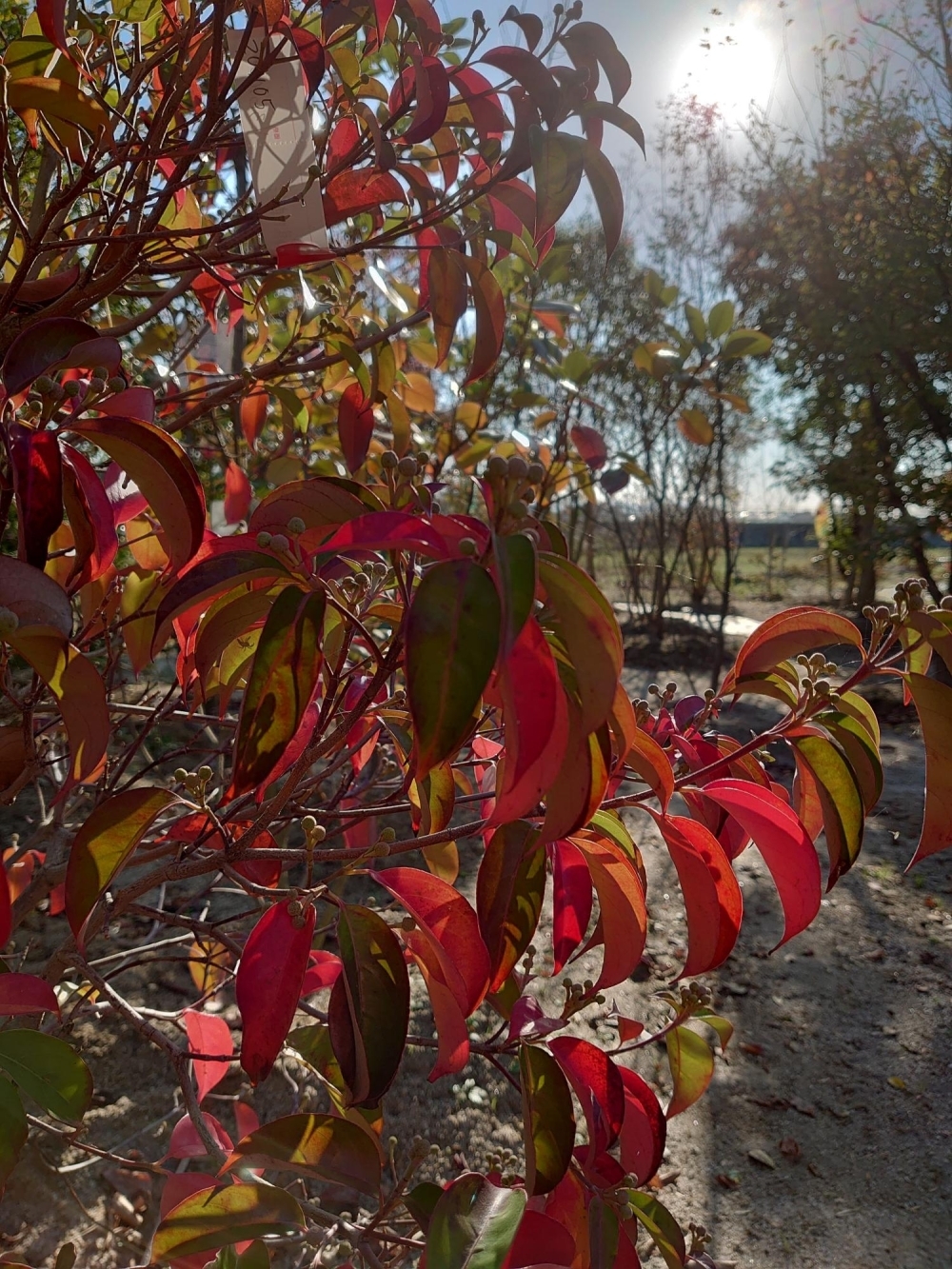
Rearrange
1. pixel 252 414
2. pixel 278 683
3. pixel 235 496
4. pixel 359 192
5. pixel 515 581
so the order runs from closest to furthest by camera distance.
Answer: pixel 515 581, pixel 278 683, pixel 359 192, pixel 235 496, pixel 252 414

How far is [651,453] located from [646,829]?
13.7 ft

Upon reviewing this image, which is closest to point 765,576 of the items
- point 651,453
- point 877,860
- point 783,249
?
point 651,453

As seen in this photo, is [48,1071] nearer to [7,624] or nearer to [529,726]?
[7,624]

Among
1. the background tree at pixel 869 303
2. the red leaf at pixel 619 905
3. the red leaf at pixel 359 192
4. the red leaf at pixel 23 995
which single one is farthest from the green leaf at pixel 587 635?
the background tree at pixel 869 303

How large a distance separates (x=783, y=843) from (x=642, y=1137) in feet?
1.26

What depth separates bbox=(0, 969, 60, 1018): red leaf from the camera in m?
0.58

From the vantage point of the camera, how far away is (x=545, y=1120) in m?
0.62

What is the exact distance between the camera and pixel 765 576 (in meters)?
10.6

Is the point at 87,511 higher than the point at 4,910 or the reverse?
higher

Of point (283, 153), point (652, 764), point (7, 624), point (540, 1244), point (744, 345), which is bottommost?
point (540, 1244)

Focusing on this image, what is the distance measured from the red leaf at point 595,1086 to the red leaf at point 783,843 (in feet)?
0.79

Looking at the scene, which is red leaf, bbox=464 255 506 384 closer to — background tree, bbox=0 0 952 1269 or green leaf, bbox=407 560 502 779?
background tree, bbox=0 0 952 1269

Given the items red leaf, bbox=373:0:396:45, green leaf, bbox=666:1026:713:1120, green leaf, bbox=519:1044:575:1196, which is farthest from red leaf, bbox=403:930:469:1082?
red leaf, bbox=373:0:396:45

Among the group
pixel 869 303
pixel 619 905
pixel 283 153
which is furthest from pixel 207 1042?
pixel 869 303
